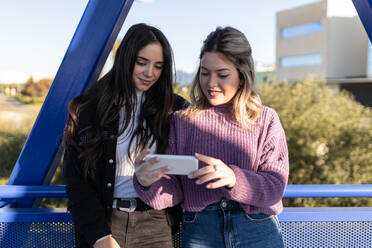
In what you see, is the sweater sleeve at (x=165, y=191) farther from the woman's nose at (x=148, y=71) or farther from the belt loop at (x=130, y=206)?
the woman's nose at (x=148, y=71)

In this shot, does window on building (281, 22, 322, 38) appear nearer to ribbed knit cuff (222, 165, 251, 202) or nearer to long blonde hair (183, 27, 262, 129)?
long blonde hair (183, 27, 262, 129)

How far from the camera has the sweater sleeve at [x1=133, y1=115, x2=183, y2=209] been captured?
177cm

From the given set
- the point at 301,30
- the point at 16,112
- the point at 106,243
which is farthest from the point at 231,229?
the point at 301,30

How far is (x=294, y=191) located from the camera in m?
2.17

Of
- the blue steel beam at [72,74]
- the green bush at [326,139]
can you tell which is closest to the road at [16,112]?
the green bush at [326,139]

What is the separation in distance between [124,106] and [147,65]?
0.80 feet

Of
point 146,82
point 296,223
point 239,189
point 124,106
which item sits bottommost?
point 296,223

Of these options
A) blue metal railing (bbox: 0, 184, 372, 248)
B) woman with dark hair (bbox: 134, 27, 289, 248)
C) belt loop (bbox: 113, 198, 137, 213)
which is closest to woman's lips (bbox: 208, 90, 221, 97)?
woman with dark hair (bbox: 134, 27, 289, 248)

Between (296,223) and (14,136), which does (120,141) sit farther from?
(14,136)

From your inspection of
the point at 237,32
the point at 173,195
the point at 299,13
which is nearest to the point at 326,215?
the point at 173,195

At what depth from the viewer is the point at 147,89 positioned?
2.05 m

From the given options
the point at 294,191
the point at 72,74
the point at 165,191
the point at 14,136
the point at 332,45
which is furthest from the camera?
the point at 332,45

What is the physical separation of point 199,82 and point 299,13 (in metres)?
40.6

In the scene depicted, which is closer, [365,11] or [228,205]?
[228,205]
